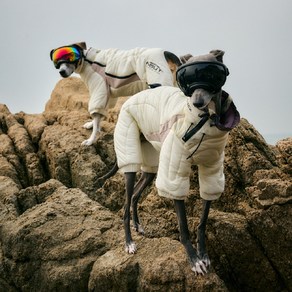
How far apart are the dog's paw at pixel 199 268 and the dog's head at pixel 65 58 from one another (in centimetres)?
687

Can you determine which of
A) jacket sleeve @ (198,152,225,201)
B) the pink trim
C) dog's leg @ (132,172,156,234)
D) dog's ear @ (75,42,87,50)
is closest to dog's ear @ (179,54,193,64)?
the pink trim

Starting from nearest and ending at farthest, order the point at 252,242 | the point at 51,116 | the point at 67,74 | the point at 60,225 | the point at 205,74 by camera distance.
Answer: the point at 205,74
the point at 252,242
the point at 60,225
the point at 67,74
the point at 51,116

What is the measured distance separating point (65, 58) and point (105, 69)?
1.03 meters

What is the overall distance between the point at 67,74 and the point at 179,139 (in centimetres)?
619

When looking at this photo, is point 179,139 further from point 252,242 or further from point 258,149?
point 258,149

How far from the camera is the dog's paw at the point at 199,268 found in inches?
204

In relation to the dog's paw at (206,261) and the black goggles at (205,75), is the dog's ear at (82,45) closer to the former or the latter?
the black goggles at (205,75)

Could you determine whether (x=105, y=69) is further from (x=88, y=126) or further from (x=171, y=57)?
(x=171, y=57)

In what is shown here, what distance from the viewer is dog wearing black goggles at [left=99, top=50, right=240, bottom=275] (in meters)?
4.86

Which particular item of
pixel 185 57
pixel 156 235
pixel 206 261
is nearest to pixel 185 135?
pixel 185 57

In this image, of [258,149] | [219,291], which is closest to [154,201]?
[258,149]

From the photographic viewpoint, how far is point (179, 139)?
210 inches

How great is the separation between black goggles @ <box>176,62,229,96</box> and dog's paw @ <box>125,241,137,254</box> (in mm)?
2391

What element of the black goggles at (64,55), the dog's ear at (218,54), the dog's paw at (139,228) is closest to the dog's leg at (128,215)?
the dog's paw at (139,228)
